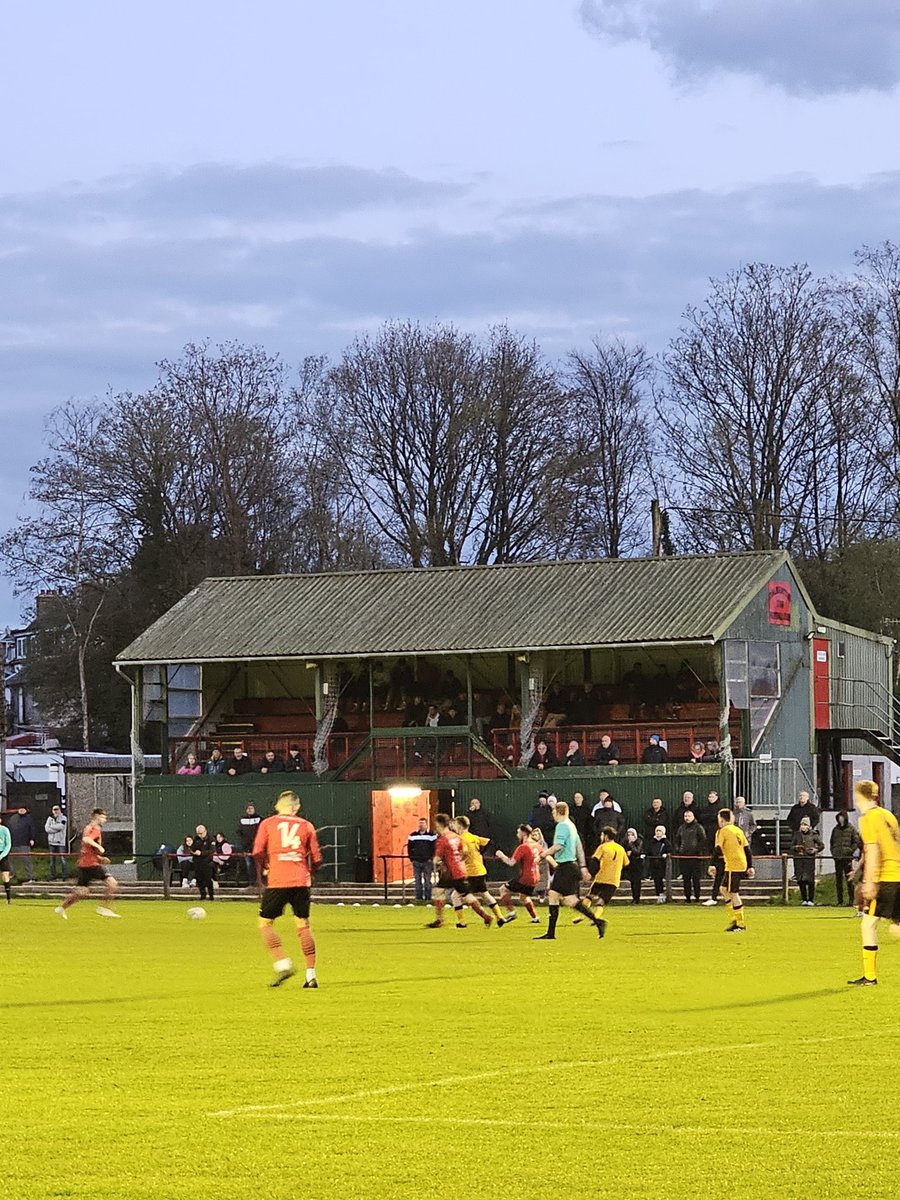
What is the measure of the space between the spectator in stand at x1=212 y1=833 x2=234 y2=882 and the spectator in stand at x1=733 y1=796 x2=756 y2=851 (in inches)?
443

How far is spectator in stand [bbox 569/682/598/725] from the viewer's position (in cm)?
4962

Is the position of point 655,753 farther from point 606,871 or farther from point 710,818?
point 606,871

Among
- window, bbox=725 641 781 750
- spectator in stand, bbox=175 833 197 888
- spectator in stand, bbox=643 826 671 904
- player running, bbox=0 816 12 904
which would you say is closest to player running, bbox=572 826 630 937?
spectator in stand, bbox=643 826 671 904

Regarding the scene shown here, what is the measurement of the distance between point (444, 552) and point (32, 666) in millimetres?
17106

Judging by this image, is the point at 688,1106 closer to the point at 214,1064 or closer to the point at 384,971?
the point at 214,1064

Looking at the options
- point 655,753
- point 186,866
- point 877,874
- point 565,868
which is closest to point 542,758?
point 655,753

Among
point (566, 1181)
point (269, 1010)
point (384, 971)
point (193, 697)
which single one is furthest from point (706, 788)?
point (566, 1181)

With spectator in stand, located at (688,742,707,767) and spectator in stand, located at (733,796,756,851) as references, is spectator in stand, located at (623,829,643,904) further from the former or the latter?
spectator in stand, located at (688,742,707,767)

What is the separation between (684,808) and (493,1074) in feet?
91.5

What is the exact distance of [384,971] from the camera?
22078mm

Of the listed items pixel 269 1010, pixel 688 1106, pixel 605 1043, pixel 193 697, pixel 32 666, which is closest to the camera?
pixel 688 1106

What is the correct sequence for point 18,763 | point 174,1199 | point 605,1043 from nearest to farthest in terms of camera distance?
point 174,1199, point 605,1043, point 18,763

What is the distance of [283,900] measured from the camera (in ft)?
65.9

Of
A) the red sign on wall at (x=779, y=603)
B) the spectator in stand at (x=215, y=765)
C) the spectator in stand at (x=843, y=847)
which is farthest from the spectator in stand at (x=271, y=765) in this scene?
the spectator in stand at (x=843, y=847)
